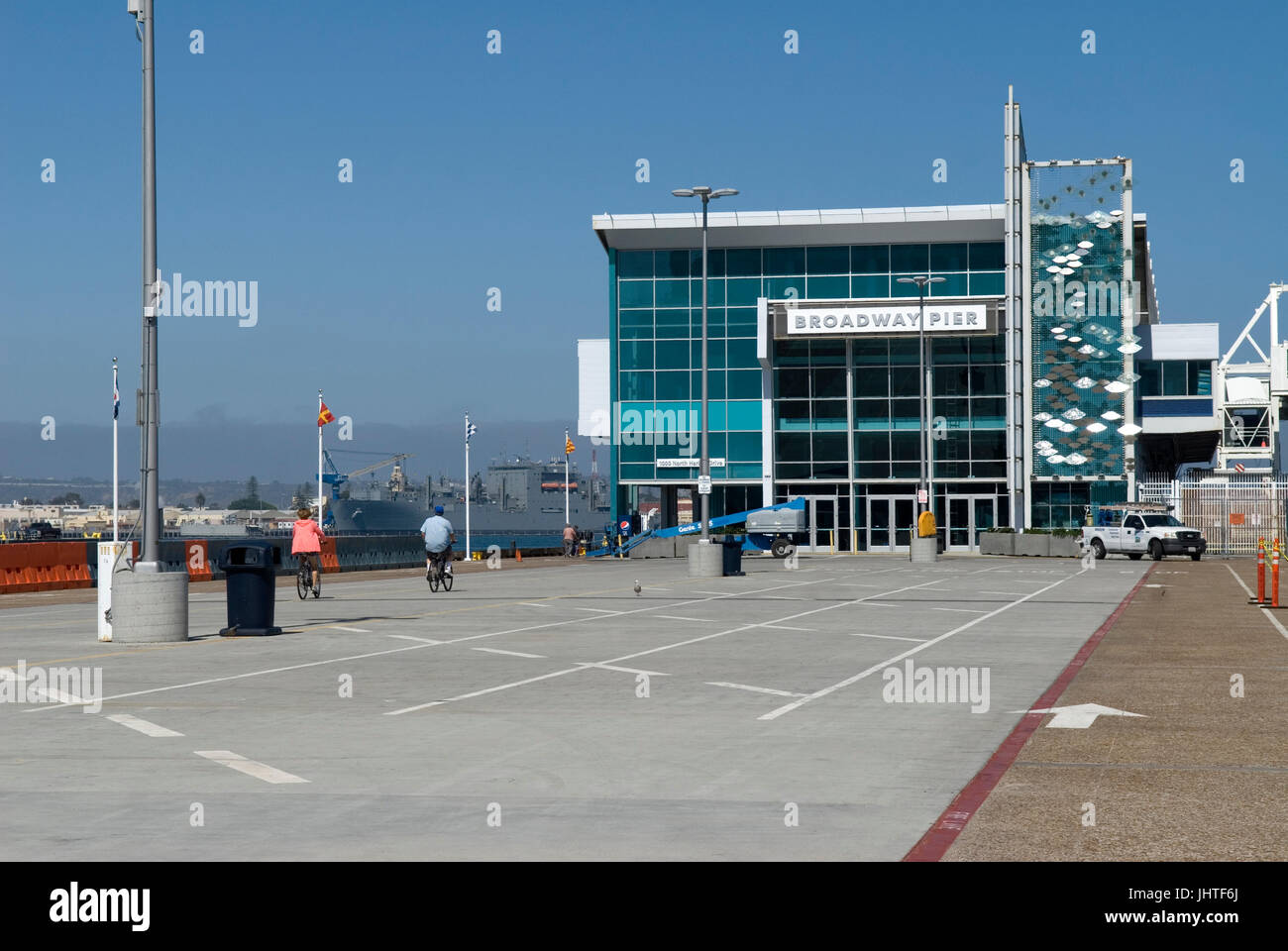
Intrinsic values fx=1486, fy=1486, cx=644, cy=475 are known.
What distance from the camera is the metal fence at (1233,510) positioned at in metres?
64.3

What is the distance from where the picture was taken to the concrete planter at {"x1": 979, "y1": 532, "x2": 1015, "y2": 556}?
62094 mm

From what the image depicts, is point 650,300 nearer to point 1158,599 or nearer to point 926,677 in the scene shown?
point 1158,599

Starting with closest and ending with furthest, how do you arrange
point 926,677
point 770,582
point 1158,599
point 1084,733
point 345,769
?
point 345,769 → point 1084,733 → point 926,677 → point 1158,599 → point 770,582

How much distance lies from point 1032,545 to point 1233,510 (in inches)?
403

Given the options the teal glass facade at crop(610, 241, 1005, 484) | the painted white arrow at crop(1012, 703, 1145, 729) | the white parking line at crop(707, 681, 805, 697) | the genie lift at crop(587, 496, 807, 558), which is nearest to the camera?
the painted white arrow at crop(1012, 703, 1145, 729)

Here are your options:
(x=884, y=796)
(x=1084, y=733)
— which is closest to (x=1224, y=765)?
(x=1084, y=733)

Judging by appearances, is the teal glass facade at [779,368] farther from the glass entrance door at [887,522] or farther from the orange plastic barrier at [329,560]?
the orange plastic barrier at [329,560]

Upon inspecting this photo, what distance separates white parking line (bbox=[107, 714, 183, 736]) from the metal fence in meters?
57.9

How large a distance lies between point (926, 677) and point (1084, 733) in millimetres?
3802

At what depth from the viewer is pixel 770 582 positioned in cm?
3609

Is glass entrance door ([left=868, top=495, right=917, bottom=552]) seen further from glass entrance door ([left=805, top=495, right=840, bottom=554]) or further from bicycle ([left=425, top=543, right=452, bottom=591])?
bicycle ([left=425, top=543, right=452, bottom=591])

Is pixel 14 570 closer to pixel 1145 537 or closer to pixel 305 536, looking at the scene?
pixel 305 536

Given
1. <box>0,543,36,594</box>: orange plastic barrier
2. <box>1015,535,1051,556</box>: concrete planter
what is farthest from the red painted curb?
<box>1015,535,1051,556</box>: concrete planter

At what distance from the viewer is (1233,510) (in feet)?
212
